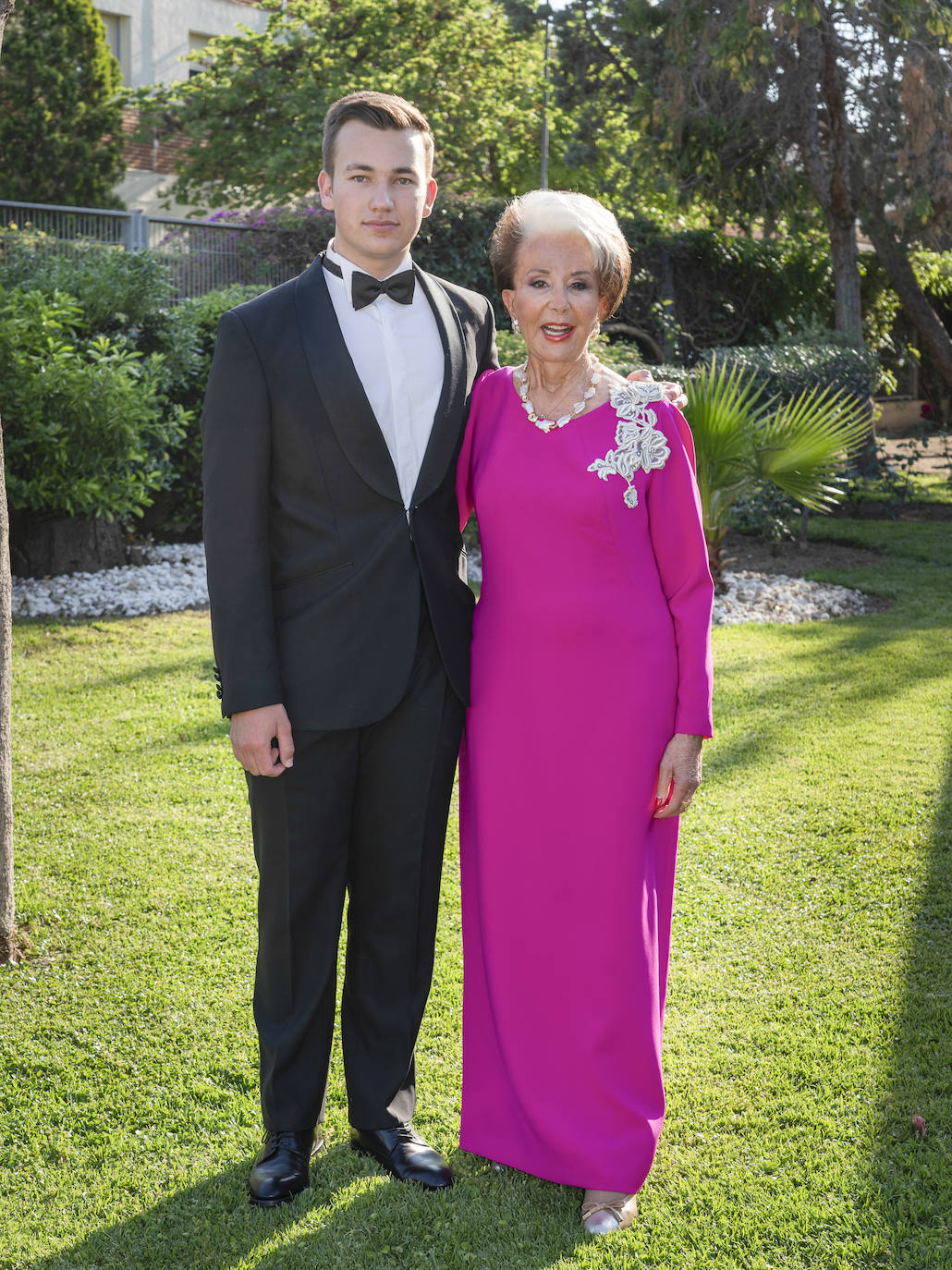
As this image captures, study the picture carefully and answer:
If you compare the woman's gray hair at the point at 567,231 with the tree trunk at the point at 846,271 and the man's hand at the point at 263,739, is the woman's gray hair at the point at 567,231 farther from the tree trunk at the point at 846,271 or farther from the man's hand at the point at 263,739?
the tree trunk at the point at 846,271

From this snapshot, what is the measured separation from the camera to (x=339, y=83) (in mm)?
16109

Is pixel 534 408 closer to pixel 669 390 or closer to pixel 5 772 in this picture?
pixel 669 390

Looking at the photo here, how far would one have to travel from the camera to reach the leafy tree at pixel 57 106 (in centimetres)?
1866

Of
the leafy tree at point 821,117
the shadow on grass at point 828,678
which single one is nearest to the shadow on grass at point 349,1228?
the shadow on grass at point 828,678

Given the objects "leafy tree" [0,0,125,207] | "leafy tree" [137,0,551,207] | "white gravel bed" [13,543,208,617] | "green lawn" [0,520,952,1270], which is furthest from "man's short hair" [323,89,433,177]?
"leafy tree" [0,0,125,207]

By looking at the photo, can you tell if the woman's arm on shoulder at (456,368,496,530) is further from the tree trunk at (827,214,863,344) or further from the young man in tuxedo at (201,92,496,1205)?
the tree trunk at (827,214,863,344)

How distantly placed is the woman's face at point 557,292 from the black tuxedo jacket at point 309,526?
0.22 meters

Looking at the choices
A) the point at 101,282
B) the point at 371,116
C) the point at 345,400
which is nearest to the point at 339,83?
the point at 101,282

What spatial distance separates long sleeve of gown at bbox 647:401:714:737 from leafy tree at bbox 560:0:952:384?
9321mm

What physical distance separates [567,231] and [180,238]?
11453 mm

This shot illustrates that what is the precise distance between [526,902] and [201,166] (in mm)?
18078

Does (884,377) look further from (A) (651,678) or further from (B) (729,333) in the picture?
(A) (651,678)

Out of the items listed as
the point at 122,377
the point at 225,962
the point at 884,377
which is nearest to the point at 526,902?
the point at 225,962

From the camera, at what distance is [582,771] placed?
2.42m
